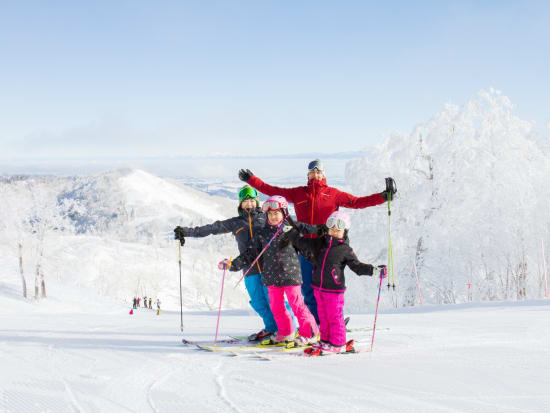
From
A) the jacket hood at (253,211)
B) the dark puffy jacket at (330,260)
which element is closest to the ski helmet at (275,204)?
the dark puffy jacket at (330,260)

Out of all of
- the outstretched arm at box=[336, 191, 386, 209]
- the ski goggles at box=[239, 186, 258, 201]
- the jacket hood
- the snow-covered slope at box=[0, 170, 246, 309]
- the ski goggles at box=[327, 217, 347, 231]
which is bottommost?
the snow-covered slope at box=[0, 170, 246, 309]

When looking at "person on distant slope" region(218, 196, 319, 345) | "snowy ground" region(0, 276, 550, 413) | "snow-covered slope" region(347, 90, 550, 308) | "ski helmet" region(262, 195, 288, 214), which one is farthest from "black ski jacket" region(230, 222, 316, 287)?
"snow-covered slope" region(347, 90, 550, 308)

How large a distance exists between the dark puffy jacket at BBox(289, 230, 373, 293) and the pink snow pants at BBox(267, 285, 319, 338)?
1.03 ft

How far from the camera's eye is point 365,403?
2.95m

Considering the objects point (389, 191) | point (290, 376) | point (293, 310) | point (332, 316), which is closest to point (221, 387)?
point (290, 376)

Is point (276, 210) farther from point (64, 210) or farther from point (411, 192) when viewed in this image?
point (64, 210)

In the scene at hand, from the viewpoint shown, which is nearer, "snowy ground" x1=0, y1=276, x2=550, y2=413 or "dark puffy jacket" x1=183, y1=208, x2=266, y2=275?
"snowy ground" x1=0, y1=276, x2=550, y2=413

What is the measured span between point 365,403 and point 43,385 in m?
2.48

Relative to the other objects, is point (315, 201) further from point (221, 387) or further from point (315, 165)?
point (221, 387)

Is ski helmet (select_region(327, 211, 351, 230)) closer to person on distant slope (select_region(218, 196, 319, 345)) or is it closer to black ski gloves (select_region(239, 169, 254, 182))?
person on distant slope (select_region(218, 196, 319, 345))

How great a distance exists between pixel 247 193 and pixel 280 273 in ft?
3.97

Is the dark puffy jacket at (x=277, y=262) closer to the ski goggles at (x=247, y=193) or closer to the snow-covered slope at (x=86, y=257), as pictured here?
the ski goggles at (x=247, y=193)

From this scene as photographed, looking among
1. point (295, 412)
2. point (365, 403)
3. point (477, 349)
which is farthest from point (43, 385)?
point (477, 349)

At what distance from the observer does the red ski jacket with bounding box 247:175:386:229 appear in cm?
529
